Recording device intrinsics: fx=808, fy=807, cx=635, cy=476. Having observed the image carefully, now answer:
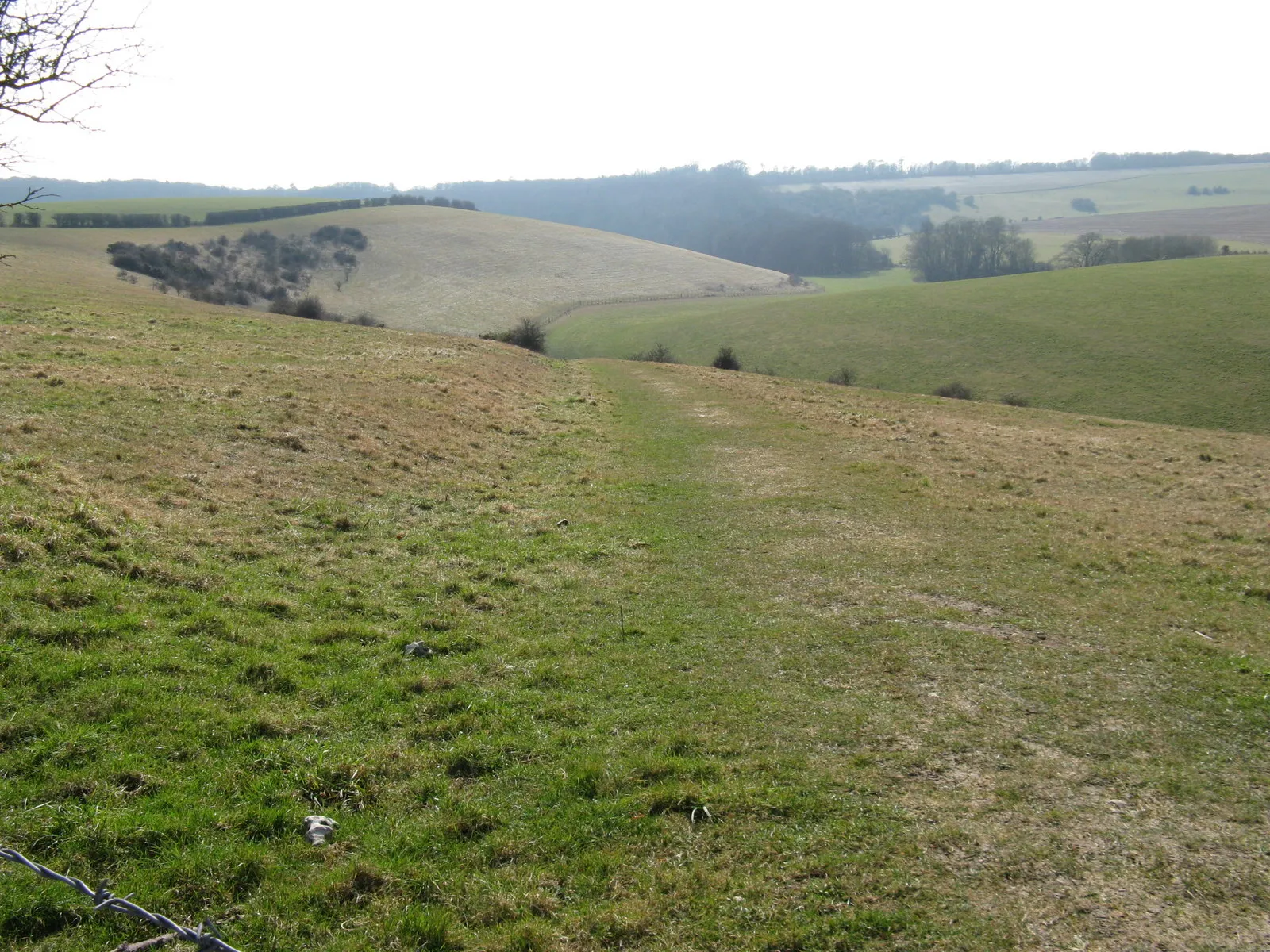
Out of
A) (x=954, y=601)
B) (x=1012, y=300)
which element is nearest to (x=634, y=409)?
(x=954, y=601)

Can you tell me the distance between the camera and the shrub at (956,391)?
181 ft

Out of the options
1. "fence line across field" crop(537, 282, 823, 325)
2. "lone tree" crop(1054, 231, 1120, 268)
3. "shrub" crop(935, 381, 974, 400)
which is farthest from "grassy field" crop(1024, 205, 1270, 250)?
"shrub" crop(935, 381, 974, 400)

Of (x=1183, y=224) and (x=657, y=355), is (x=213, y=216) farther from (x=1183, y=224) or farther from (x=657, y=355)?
(x=1183, y=224)

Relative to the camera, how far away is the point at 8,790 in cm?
632

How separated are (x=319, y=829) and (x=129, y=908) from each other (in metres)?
1.50

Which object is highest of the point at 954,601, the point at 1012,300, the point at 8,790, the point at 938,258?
the point at 938,258

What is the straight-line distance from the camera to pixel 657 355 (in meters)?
70.1

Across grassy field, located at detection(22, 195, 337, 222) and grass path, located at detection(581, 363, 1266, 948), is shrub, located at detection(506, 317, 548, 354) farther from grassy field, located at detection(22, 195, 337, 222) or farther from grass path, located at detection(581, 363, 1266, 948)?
grassy field, located at detection(22, 195, 337, 222)

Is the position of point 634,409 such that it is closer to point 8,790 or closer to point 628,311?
point 8,790

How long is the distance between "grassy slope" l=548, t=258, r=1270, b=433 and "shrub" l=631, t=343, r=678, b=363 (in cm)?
134

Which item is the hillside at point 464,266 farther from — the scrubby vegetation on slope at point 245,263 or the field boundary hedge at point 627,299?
the scrubby vegetation on slope at point 245,263

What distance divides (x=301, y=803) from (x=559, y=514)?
12.0 m

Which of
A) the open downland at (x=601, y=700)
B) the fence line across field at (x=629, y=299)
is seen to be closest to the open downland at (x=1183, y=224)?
the fence line across field at (x=629, y=299)

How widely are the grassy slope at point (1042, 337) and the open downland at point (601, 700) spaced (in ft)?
121
